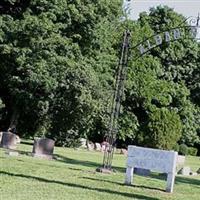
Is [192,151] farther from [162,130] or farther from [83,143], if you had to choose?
[83,143]

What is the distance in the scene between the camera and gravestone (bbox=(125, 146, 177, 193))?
1446 centimetres

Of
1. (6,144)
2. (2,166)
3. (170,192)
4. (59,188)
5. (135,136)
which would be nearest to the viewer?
(59,188)

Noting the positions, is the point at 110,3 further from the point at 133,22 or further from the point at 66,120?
the point at 133,22

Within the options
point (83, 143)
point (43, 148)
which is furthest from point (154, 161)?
point (83, 143)

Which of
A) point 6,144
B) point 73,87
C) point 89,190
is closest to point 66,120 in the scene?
point 73,87

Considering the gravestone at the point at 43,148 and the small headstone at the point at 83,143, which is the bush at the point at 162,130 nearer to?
the small headstone at the point at 83,143

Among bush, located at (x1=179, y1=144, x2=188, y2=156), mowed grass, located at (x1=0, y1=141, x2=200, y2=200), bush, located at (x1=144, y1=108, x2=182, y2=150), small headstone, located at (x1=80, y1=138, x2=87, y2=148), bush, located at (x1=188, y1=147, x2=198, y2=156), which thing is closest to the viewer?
mowed grass, located at (x1=0, y1=141, x2=200, y2=200)

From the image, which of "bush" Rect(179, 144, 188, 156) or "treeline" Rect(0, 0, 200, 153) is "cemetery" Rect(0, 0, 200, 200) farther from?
"bush" Rect(179, 144, 188, 156)

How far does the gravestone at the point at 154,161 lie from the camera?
14.5 metres

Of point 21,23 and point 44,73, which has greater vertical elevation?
point 21,23

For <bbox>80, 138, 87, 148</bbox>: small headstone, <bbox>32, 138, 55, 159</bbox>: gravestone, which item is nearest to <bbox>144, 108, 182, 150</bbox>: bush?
<bbox>80, 138, 87, 148</bbox>: small headstone

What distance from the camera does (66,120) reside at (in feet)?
130

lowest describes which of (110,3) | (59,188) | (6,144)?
(59,188)

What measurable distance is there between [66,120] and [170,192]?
83.6 feet
